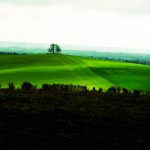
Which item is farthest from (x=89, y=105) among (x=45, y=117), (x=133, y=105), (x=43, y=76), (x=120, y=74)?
(x=120, y=74)

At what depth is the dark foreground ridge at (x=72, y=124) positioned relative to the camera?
18438 millimetres

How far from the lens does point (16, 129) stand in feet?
70.3

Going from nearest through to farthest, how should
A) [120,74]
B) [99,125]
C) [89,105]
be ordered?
[99,125]
[89,105]
[120,74]

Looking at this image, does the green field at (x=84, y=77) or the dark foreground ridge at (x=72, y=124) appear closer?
the dark foreground ridge at (x=72, y=124)

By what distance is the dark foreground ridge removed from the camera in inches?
726

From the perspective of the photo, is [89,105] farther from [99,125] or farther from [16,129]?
[16,129]

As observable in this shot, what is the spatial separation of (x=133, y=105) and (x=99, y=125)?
Answer: 10003 mm

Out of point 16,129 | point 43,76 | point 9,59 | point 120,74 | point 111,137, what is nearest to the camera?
point 111,137

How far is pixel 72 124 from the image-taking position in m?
23.1

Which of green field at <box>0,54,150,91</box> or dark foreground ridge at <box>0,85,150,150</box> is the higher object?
dark foreground ridge at <box>0,85,150,150</box>

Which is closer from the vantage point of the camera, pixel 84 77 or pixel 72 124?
pixel 72 124

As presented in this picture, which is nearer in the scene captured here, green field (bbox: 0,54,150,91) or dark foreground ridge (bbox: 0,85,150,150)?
dark foreground ridge (bbox: 0,85,150,150)

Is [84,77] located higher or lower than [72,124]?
lower

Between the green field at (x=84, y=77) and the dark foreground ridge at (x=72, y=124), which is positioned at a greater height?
the dark foreground ridge at (x=72, y=124)
